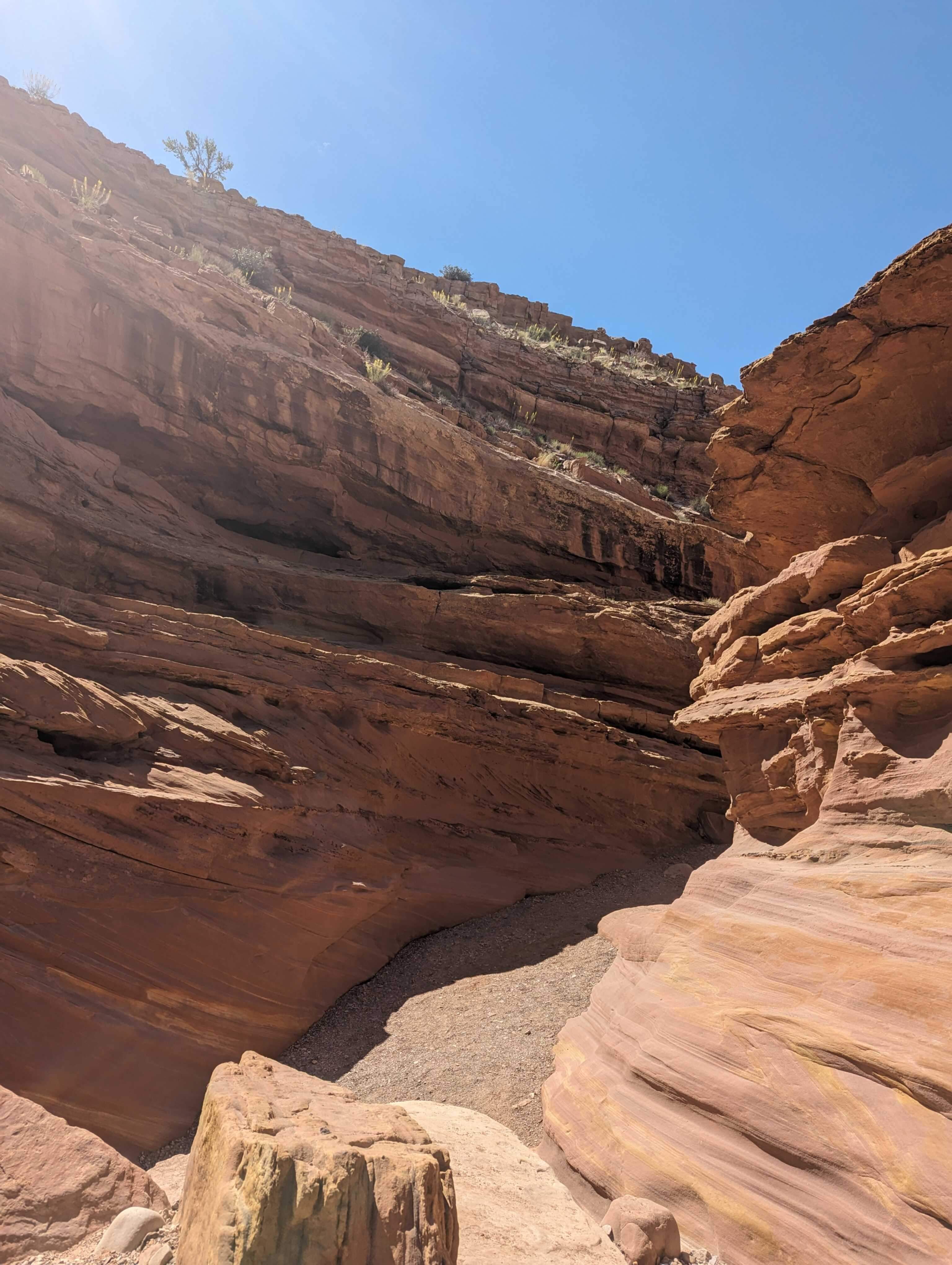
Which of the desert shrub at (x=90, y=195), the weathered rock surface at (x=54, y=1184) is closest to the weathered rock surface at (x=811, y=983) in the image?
the weathered rock surface at (x=54, y=1184)

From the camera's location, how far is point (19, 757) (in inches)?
390

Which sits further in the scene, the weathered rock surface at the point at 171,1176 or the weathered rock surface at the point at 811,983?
the weathered rock surface at the point at 171,1176

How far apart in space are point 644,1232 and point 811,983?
88.5 inches

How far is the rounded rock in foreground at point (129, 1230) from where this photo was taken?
14.3 feet

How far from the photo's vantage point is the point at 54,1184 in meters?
4.99

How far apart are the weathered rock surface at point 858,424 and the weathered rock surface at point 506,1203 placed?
22.0 feet

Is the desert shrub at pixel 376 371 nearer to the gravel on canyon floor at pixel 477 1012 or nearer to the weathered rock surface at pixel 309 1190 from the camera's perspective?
the gravel on canyon floor at pixel 477 1012

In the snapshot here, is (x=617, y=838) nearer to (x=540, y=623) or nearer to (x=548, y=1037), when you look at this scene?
(x=540, y=623)

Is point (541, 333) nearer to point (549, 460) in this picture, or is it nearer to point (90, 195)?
point (549, 460)

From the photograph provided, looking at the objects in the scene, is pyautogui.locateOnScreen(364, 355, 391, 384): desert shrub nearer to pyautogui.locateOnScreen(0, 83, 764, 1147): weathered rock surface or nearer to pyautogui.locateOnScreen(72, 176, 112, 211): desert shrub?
pyautogui.locateOnScreen(0, 83, 764, 1147): weathered rock surface

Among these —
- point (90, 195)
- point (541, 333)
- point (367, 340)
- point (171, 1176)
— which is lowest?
point (171, 1176)

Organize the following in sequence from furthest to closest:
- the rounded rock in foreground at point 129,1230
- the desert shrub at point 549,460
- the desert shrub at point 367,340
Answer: the desert shrub at point 367,340 < the desert shrub at point 549,460 < the rounded rock in foreground at point 129,1230

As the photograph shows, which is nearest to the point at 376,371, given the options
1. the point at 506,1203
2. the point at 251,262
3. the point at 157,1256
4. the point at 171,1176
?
the point at 251,262

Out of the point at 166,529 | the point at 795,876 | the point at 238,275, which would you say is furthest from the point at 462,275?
the point at 795,876
